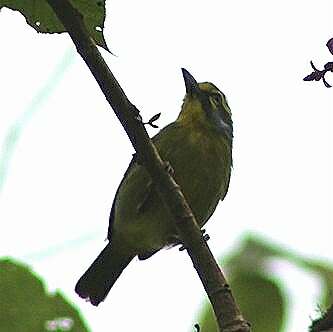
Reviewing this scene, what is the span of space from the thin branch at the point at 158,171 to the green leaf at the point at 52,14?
3.4 inches

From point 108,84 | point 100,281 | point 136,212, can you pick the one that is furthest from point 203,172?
point 108,84

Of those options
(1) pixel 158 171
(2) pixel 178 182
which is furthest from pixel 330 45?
(2) pixel 178 182

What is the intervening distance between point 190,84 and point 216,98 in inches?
12.8

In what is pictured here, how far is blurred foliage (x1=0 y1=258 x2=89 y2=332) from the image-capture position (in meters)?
2.43

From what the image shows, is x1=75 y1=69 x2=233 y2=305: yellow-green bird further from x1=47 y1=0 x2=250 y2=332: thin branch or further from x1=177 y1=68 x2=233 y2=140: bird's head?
x1=47 y1=0 x2=250 y2=332: thin branch

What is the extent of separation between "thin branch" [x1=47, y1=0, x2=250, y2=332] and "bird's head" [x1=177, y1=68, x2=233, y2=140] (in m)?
3.42

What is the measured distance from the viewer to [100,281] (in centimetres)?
565

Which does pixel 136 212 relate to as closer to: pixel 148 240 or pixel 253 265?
pixel 148 240

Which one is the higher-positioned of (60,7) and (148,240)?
(148,240)

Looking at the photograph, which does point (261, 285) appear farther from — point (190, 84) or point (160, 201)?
point (190, 84)

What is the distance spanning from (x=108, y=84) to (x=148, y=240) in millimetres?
3236

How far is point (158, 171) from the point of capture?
91.0 inches

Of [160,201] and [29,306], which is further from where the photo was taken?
[160,201]

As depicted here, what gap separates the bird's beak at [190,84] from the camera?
5891 mm
